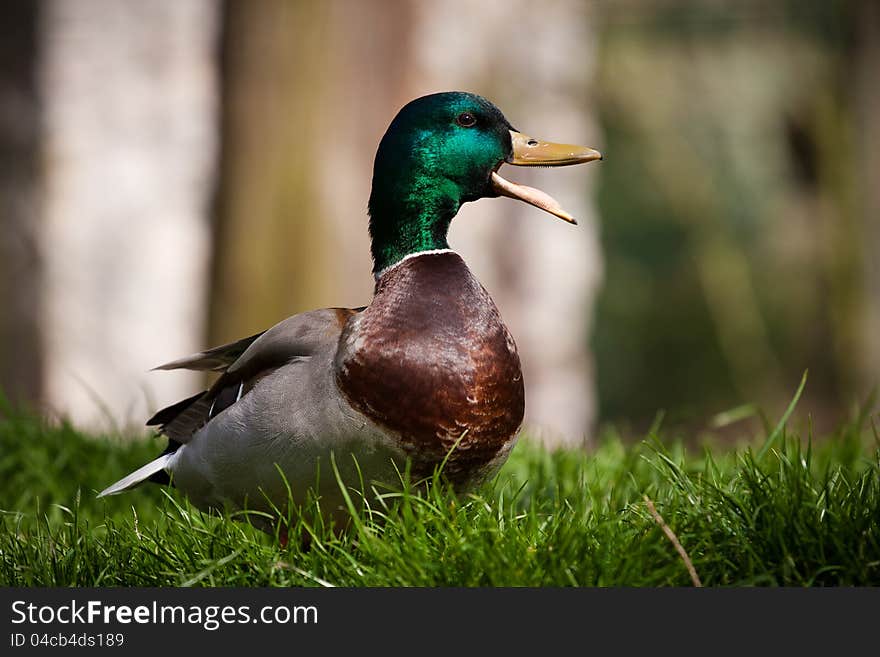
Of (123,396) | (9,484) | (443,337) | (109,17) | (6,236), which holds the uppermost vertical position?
(109,17)

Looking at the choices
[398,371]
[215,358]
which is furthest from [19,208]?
[398,371]

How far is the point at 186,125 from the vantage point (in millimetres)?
6082

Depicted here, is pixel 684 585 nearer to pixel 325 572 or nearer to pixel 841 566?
pixel 841 566

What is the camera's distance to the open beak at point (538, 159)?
2332 millimetres

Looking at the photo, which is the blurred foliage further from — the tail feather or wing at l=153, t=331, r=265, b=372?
the tail feather

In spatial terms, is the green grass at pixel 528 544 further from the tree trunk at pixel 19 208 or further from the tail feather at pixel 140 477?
the tree trunk at pixel 19 208

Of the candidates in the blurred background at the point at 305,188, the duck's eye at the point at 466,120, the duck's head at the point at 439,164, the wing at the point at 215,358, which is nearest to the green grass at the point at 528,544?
the wing at the point at 215,358

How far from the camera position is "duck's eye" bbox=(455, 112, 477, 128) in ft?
7.69

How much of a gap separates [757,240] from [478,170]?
31.7 ft

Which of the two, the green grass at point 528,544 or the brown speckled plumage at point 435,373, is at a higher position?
the brown speckled plumage at point 435,373

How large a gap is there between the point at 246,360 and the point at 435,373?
491mm

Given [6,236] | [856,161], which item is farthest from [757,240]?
[6,236]

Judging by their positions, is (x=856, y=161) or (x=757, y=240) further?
(x=757, y=240)

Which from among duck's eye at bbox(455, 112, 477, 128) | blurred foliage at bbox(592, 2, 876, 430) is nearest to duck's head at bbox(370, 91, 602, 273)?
duck's eye at bbox(455, 112, 477, 128)
